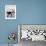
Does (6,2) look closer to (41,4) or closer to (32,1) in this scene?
(32,1)

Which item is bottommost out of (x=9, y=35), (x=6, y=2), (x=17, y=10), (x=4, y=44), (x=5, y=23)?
(x=4, y=44)

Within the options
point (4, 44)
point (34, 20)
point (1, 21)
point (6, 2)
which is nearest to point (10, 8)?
point (6, 2)

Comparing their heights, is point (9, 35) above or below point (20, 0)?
below

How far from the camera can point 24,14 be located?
3863 millimetres

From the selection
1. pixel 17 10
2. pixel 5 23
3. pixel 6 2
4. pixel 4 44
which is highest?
pixel 6 2

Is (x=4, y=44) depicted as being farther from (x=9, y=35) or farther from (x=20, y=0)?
(x=20, y=0)

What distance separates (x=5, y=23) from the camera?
385cm

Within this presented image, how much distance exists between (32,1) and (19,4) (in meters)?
0.40

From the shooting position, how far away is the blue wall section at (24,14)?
152 inches

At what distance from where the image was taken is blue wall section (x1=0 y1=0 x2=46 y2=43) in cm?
385

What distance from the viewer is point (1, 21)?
386 cm

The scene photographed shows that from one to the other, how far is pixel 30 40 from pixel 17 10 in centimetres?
98

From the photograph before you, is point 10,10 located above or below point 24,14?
above

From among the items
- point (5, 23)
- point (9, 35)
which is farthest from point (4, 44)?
point (5, 23)
